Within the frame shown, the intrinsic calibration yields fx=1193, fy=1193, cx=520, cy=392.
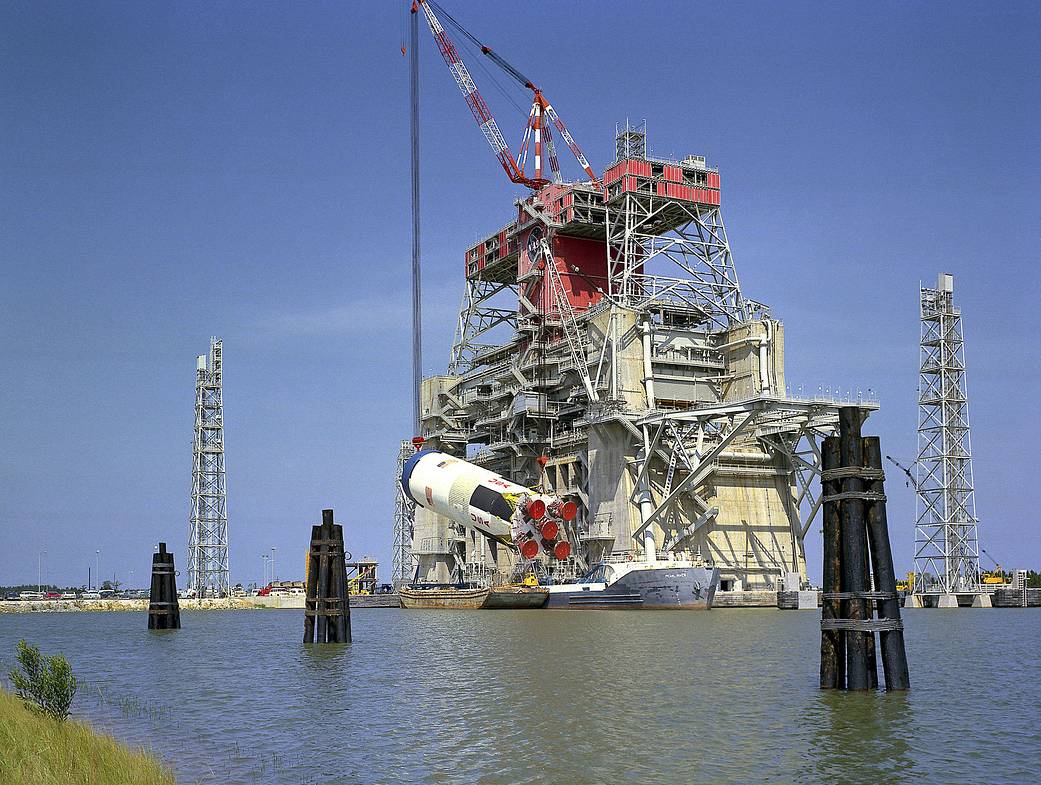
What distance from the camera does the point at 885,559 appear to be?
27.1m

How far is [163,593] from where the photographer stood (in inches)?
2734

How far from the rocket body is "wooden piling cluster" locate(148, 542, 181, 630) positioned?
2522cm

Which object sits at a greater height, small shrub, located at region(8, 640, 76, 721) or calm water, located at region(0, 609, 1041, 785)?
small shrub, located at region(8, 640, 76, 721)

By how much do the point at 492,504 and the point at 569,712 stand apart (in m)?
60.0

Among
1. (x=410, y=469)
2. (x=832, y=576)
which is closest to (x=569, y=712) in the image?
(x=832, y=576)

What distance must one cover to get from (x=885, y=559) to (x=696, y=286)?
220ft

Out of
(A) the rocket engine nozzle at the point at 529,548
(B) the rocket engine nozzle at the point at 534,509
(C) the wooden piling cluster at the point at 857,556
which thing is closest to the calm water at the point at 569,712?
(C) the wooden piling cluster at the point at 857,556

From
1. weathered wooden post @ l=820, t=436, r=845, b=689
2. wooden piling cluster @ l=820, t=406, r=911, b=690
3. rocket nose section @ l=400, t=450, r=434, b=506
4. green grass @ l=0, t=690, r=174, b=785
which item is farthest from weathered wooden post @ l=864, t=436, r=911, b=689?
rocket nose section @ l=400, t=450, r=434, b=506

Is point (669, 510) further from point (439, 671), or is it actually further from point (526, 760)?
point (526, 760)

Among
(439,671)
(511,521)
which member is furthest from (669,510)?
(439,671)

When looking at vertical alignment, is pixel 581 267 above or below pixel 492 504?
above

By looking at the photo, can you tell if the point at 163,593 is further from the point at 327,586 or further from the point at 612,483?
the point at 612,483

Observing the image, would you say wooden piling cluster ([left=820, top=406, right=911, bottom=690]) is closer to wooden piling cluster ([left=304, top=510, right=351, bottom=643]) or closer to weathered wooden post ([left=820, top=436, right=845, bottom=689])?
weathered wooden post ([left=820, top=436, right=845, bottom=689])

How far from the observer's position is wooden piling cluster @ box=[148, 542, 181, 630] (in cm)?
6719
